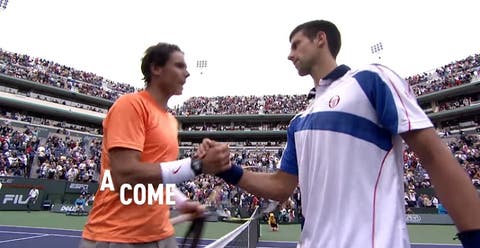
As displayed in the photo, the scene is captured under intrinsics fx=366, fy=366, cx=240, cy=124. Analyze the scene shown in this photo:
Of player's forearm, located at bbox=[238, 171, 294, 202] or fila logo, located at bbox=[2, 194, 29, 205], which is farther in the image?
fila logo, located at bbox=[2, 194, 29, 205]

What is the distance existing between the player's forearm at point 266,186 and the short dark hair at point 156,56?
1132mm

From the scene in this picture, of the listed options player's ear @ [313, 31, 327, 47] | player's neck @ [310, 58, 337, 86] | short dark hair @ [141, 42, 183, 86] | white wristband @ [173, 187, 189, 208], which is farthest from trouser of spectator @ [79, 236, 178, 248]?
player's ear @ [313, 31, 327, 47]

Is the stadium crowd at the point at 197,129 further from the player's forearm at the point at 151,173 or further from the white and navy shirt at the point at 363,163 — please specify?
the white and navy shirt at the point at 363,163

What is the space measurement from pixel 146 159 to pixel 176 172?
346 mm

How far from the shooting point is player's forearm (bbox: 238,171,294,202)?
2.48 meters

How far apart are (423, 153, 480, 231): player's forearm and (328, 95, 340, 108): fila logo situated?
537 millimetres

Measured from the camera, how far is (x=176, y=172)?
2.39 meters

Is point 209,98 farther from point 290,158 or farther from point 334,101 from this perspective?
point 334,101

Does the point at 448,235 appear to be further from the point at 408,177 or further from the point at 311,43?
the point at 311,43

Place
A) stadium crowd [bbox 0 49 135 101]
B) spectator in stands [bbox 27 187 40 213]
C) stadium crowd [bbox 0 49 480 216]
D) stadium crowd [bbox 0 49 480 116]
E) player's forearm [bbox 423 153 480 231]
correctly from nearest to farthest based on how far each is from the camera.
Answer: player's forearm [bbox 423 153 480 231] → spectator in stands [bbox 27 187 40 213] → stadium crowd [bbox 0 49 480 216] → stadium crowd [bbox 0 49 480 116] → stadium crowd [bbox 0 49 135 101]

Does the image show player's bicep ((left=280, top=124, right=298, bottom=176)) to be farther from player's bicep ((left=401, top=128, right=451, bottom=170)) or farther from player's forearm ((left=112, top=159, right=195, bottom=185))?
player's bicep ((left=401, top=128, right=451, bottom=170))

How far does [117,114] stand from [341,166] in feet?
5.07

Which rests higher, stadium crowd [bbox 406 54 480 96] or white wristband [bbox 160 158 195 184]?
stadium crowd [bbox 406 54 480 96]

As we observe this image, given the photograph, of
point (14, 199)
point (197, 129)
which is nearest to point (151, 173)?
point (14, 199)
